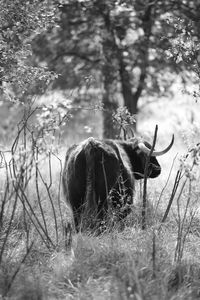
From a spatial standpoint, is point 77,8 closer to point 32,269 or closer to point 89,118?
point 89,118

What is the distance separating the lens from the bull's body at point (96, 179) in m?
6.84

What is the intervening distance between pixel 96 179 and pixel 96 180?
0.01 m

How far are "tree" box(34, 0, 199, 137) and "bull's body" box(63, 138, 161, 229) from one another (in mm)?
7142

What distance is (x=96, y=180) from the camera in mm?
6957

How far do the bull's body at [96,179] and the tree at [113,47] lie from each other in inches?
281

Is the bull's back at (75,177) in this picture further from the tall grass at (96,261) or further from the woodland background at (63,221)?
the tall grass at (96,261)

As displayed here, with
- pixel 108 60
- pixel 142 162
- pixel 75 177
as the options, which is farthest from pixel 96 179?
pixel 108 60

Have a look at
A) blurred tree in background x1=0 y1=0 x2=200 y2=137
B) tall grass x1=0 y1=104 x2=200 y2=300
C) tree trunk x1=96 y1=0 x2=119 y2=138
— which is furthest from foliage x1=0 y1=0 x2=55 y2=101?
Answer: tree trunk x1=96 y1=0 x2=119 y2=138

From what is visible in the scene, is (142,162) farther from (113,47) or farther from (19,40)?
(113,47)

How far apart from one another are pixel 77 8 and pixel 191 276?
35.6ft

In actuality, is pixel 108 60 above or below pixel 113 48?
below

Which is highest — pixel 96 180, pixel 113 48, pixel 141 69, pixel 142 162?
pixel 113 48

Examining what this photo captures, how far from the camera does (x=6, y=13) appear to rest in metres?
6.77

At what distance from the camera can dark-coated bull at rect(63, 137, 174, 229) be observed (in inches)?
269
